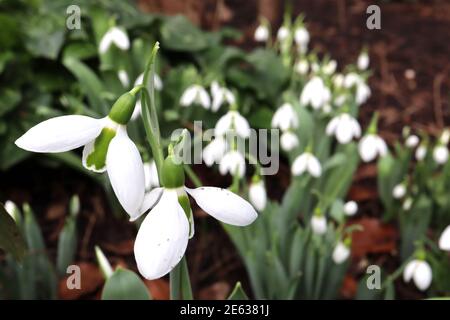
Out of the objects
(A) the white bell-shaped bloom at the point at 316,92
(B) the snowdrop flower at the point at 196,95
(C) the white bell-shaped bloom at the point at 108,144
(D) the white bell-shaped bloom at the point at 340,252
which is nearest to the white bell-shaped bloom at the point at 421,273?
(D) the white bell-shaped bloom at the point at 340,252

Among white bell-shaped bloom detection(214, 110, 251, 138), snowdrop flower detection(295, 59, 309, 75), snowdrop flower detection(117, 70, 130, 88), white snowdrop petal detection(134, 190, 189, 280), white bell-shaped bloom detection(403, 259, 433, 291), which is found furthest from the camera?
snowdrop flower detection(295, 59, 309, 75)

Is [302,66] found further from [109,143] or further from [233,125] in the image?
[109,143]

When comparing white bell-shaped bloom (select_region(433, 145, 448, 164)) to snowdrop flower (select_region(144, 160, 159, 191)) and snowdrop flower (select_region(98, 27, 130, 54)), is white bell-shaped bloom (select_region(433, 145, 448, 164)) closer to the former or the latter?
snowdrop flower (select_region(144, 160, 159, 191))

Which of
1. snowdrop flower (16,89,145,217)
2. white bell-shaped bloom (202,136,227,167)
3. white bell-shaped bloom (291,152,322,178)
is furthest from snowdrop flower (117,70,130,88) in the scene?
snowdrop flower (16,89,145,217)

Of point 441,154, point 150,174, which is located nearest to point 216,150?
point 150,174

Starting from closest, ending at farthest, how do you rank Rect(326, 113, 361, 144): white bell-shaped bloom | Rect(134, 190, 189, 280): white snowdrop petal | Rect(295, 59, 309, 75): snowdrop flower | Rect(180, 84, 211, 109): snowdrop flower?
Rect(134, 190, 189, 280): white snowdrop petal, Rect(326, 113, 361, 144): white bell-shaped bloom, Rect(180, 84, 211, 109): snowdrop flower, Rect(295, 59, 309, 75): snowdrop flower

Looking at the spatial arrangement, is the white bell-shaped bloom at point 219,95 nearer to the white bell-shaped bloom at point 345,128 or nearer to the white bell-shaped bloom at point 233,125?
the white bell-shaped bloom at point 233,125
